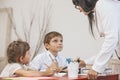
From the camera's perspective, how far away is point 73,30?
3574 mm

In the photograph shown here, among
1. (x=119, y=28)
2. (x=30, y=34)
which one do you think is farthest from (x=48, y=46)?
(x=30, y=34)

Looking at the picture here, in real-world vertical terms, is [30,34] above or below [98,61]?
above

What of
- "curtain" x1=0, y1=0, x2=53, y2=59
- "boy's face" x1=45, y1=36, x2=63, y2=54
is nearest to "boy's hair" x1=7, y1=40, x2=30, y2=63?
"boy's face" x1=45, y1=36, x2=63, y2=54

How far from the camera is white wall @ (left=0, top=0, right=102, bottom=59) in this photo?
3363 mm

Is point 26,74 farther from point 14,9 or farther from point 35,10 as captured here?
point 14,9

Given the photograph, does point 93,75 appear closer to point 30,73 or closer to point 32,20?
point 30,73

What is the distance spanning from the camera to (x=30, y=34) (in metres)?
4.10

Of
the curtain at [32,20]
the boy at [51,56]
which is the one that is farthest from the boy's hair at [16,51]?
the curtain at [32,20]

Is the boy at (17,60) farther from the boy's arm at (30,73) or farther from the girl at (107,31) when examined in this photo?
the girl at (107,31)

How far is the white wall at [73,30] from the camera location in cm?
336

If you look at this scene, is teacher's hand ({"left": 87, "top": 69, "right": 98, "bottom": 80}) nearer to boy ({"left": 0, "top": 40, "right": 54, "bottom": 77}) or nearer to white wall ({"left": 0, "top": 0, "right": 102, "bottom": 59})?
boy ({"left": 0, "top": 40, "right": 54, "bottom": 77})

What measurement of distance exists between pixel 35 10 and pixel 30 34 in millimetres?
388

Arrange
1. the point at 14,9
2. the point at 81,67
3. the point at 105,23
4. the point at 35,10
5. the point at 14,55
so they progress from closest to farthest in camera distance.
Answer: the point at 105,23
the point at 14,55
the point at 81,67
the point at 35,10
the point at 14,9

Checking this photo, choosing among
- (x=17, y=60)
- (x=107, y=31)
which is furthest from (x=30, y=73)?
(x=107, y=31)
